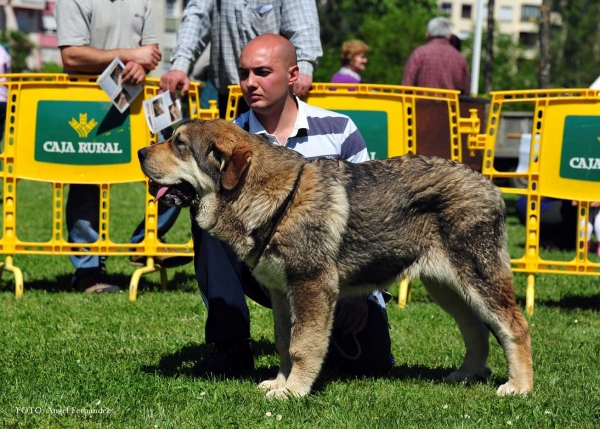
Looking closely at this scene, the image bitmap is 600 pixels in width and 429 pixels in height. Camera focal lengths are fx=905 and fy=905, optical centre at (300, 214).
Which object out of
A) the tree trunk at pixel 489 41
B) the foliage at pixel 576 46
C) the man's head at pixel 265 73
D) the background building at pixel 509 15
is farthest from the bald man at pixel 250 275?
the background building at pixel 509 15

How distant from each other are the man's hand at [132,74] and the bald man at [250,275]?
82.1 inches

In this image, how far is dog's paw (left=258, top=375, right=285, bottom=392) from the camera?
4773 millimetres

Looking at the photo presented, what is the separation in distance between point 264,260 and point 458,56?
27.2ft

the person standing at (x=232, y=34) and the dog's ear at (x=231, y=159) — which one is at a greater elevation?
the person standing at (x=232, y=34)

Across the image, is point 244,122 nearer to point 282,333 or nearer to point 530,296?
point 282,333

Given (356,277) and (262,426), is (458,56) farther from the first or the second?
(262,426)

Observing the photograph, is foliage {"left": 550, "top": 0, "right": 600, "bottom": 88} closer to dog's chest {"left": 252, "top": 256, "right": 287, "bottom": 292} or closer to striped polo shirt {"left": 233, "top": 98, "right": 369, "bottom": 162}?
striped polo shirt {"left": 233, "top": 98, "right": 369, "bottom": 162}

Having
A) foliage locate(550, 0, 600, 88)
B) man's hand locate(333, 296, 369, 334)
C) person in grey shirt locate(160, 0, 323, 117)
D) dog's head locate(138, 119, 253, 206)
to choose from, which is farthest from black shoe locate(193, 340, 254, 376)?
foliage locate(550, 0, 600, 88)

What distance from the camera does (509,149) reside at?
653 inches

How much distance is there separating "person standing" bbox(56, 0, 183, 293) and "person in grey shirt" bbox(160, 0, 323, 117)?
379mm

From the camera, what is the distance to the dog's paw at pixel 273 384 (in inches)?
Answer: 188

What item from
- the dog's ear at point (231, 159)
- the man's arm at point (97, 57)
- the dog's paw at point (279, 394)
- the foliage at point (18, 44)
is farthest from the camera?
the foliage at point (18, 44)

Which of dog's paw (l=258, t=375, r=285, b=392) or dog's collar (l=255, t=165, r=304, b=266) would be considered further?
dog's paw (l=258, t=375, r=285, b=392)

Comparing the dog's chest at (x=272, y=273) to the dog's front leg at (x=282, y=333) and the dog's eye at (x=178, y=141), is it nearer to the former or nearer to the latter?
the dog's front leg at (x=282, y=333)
